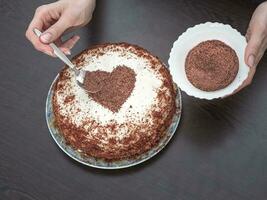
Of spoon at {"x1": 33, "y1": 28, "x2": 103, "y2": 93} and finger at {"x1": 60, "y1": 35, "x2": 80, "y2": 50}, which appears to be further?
finger at {"x1": 60, "y1": 35, "x2": 80, "y2": 50}

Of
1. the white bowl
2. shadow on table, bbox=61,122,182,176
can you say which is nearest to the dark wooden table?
shadow on table, bbox=61,122,182,176

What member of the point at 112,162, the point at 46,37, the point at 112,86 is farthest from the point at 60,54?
the point at 112,162

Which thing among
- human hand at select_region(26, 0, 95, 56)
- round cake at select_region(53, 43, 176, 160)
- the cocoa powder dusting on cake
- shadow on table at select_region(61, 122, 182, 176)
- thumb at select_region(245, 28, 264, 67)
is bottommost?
shadow on table at select_region(61, 122, 182, 176)

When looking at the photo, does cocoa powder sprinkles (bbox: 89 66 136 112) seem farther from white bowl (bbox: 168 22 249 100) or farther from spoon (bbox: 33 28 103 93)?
white bowl (bbox: 168 22 249 100)

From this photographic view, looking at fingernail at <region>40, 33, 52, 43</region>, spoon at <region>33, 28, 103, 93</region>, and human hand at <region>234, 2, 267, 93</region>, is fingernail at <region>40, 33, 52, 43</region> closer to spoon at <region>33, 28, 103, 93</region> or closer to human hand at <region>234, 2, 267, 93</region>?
spoon at <region>33, 28, 103, 93</region>

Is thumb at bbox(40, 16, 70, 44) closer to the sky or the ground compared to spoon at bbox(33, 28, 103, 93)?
closer to the sky

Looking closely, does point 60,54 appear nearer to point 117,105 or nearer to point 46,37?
point 46,37

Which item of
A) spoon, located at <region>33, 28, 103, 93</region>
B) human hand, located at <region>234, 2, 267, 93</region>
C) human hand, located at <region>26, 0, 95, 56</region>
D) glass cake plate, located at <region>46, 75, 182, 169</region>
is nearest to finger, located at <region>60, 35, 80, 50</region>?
human hand, located at <region>26, 0, 95, 56</region>

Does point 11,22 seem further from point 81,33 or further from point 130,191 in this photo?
point 130,191

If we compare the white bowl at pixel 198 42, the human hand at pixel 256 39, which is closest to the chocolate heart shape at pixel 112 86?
the white bowl at pixel 198 42
